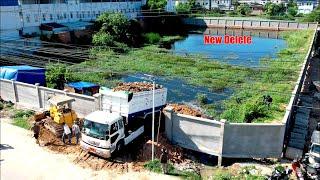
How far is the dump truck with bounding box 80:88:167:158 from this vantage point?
15.6m

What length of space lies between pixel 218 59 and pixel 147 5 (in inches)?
1581

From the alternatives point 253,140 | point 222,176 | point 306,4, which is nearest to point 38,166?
point 222,176

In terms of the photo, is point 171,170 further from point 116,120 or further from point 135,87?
point 135,87

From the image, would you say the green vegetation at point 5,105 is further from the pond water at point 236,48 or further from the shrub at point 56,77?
the pond water at point 236,48

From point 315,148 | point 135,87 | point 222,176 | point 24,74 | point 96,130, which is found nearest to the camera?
point 222,176

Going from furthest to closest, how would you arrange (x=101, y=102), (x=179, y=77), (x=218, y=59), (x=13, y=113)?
(x=218, y=59) < (x=179, y=77) < (x=13, y=113) < (x=101, y=102)

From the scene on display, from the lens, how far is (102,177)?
48.8ft

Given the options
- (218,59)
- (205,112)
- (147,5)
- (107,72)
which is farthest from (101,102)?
(147,5)

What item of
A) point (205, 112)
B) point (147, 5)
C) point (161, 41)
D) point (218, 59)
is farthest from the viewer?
point (147, 5)

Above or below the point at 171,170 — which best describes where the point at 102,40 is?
above

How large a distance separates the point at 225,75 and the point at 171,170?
62.0 ft

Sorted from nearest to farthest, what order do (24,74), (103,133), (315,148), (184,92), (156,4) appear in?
(315,148) < (103,133) < (24,74) < (184,92) < (156,4)

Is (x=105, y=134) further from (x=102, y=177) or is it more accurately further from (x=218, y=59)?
(x=218, y=59)

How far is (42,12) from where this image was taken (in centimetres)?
4791
